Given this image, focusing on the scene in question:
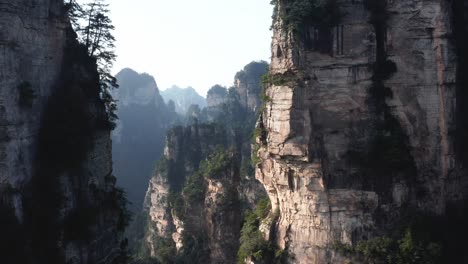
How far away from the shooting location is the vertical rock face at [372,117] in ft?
64.6

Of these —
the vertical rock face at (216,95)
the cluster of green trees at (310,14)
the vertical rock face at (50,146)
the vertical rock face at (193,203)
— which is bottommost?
the vertical rock face at (193,203)

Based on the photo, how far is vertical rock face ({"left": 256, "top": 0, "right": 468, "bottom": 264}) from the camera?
19688 millimetres

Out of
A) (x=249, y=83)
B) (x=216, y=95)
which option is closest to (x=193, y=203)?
(x=249, y=83)

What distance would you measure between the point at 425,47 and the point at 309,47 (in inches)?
193

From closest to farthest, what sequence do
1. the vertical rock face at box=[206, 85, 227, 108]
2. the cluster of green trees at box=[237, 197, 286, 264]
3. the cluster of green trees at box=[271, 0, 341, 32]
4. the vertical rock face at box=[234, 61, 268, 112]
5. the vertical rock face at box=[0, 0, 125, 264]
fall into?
the vertical rock face at box=[0, 0, 125, 264] < the cluster of green trees at box=[271, 0, 341, 32] < the cluster of green trees at box=[237, 197, 286, 264] < the vertical rock face at box=[234, 61, 268, 112] < the vertical rock face at box=[206, 85, 227, 108]

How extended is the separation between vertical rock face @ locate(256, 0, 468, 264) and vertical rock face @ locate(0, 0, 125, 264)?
8593 mm

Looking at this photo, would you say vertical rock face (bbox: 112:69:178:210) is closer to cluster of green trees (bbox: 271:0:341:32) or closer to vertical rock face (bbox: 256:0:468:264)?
vertical rock face (bbox: 256:0:468:264)

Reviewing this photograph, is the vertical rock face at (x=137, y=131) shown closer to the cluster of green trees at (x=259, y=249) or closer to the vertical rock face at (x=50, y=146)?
the cluster of green trees at (x=259, y=249)

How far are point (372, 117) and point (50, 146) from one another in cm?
1364

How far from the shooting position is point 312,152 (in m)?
20.9

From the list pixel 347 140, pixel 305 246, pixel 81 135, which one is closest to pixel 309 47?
pixel 347 140

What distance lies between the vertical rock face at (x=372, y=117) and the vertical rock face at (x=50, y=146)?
8593 millimetres

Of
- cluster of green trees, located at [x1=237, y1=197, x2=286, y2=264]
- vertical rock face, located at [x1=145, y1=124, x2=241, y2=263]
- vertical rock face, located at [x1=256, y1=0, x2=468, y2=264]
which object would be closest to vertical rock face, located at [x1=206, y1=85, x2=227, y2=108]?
vertical rock face, located at [x1=145, y1=124, x2=241, y2=263]

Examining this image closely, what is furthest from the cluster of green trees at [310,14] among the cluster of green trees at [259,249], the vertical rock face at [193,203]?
the vertical rock face at [193,203]
